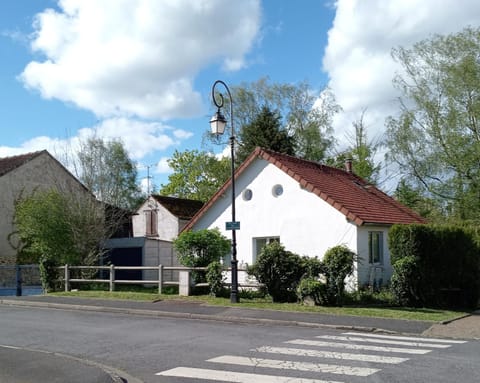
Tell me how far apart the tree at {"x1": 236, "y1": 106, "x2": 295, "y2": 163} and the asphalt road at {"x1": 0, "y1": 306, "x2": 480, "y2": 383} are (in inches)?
956

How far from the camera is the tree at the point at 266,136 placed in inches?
1469

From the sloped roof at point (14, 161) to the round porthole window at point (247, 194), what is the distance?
16.9 metres

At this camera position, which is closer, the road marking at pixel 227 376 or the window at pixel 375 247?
the road marking at pixel 227 376

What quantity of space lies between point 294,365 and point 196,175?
46874 mm

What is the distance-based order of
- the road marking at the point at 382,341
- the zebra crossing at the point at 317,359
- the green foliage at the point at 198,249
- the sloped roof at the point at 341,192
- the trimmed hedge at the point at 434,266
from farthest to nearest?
the sloped roof at the point at 341,192 < the green foliage at the point at 198,249 < the trimmed hedge at the point at 434,266 < the road marking at the point at 382,341 < the zebra crossing at the point at 317,359

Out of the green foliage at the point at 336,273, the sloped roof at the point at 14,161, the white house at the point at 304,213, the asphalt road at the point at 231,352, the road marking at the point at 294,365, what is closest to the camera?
the asphalt road at the point at 231,352

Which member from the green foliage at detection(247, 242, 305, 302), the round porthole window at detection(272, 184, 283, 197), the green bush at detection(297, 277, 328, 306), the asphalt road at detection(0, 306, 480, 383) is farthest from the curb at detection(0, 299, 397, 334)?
the round porthole window at detection(272, 184, 283, 197)

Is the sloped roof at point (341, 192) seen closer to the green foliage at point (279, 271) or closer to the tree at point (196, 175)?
the green foliage at point (279, 271)

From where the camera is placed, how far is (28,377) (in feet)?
25.1

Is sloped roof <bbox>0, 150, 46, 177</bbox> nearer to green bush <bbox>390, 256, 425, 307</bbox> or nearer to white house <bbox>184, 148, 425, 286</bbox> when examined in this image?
white house <bbox>184, 148, 425, 286</bbox>

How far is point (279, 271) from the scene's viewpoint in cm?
1747

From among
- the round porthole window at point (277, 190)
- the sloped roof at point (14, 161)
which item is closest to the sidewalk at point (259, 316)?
the round porthole window at point (277, 190)

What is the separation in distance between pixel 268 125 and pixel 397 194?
9778mm

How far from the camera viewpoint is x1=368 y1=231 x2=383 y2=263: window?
69.1 ft
